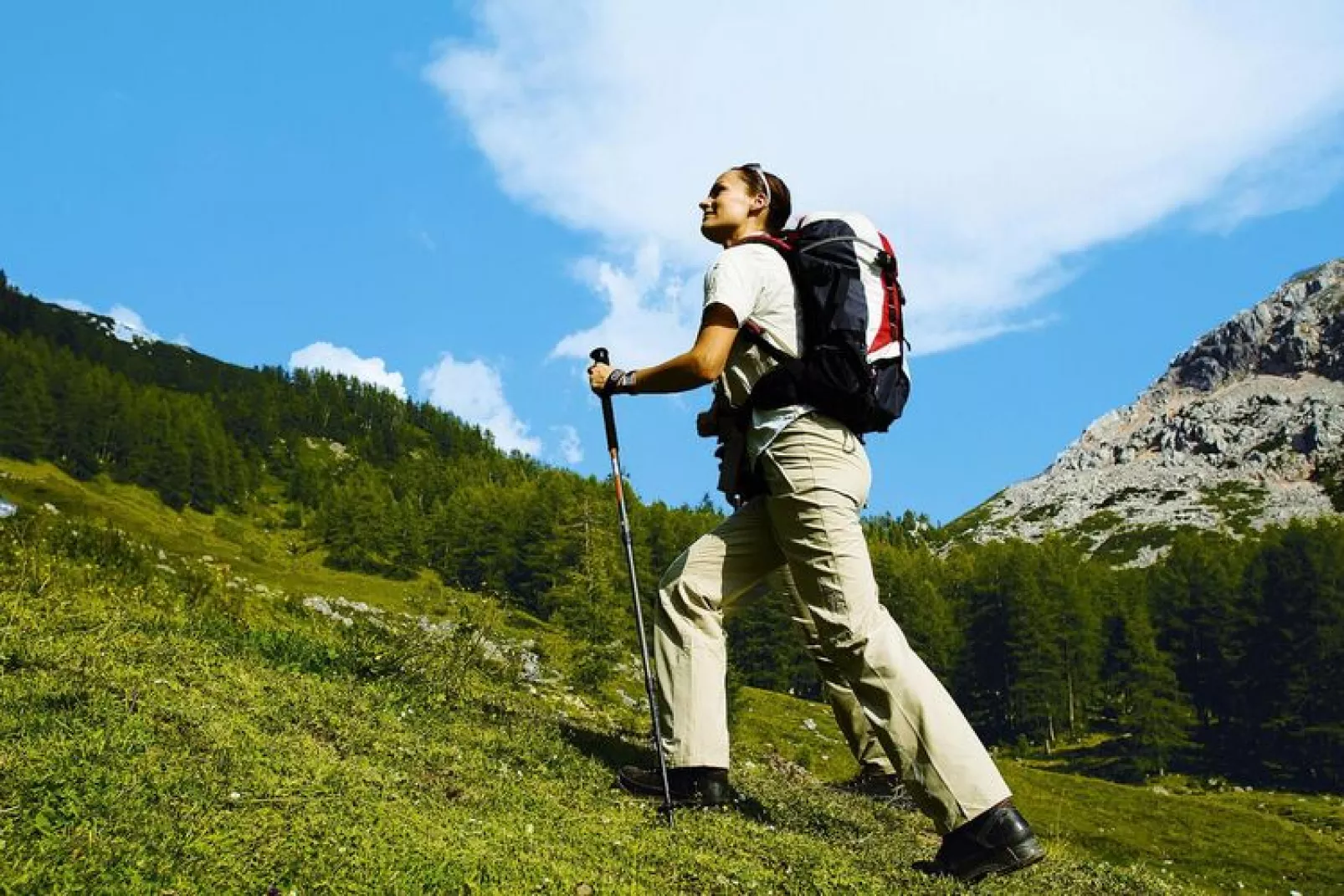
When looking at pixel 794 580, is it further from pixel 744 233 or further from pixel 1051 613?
pixel 1051 613

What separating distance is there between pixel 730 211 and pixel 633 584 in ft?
8.36

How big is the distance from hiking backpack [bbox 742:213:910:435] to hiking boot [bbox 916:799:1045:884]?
219cm

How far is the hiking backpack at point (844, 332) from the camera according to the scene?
17.7ft

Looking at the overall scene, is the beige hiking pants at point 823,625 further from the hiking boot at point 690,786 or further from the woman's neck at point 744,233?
the woman's neck at point 744,233

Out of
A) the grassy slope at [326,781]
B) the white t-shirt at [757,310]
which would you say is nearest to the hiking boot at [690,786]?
the grassy slope at [326,781]

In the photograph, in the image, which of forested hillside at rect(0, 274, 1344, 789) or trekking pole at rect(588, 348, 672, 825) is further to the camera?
forested hillside at rect(0, 274, 1344, 789)

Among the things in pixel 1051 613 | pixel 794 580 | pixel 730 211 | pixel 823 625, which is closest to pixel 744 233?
pixel 730 211

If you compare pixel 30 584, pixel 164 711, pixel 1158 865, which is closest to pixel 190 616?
pixel 30 584

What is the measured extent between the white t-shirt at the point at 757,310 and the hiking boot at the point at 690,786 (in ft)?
6.57

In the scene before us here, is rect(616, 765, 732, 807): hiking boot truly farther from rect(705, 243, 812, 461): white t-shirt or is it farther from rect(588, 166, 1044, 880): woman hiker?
rect(705, 243, 812, 461): white t-shirt

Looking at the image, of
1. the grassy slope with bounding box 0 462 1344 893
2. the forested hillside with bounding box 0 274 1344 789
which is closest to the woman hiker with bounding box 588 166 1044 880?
the grassy slope with bounding box 0 462 1344 893

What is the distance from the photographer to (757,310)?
554 centimetres

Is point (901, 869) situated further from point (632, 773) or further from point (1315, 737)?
point (1315, 737)

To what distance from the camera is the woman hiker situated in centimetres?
500
